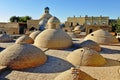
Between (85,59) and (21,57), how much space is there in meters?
4.11

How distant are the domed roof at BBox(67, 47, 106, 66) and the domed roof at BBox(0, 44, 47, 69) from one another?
204 cm

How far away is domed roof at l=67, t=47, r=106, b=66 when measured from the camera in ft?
43.5

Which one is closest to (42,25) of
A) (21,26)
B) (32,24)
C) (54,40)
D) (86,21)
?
(32,24)

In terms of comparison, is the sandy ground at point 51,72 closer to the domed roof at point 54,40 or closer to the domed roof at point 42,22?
the domed roof at point 54,40

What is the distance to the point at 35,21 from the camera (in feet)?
139

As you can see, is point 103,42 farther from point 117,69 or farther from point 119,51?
point 117,69

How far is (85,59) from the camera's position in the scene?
1336cm

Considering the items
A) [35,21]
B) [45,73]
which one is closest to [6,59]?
[45,73]

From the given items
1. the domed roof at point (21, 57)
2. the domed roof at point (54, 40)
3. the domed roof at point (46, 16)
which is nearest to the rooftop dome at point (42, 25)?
the domed roof at point (46, 16)

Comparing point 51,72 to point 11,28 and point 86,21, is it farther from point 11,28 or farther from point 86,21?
point 86,21

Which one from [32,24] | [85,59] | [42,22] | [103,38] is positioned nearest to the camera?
[85,59]

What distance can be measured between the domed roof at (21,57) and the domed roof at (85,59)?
2.04 m

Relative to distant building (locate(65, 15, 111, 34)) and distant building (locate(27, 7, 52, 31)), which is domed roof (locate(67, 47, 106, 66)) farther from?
distant building (locate(65, 15, 111, 34))

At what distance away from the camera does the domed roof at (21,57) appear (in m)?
11.9
